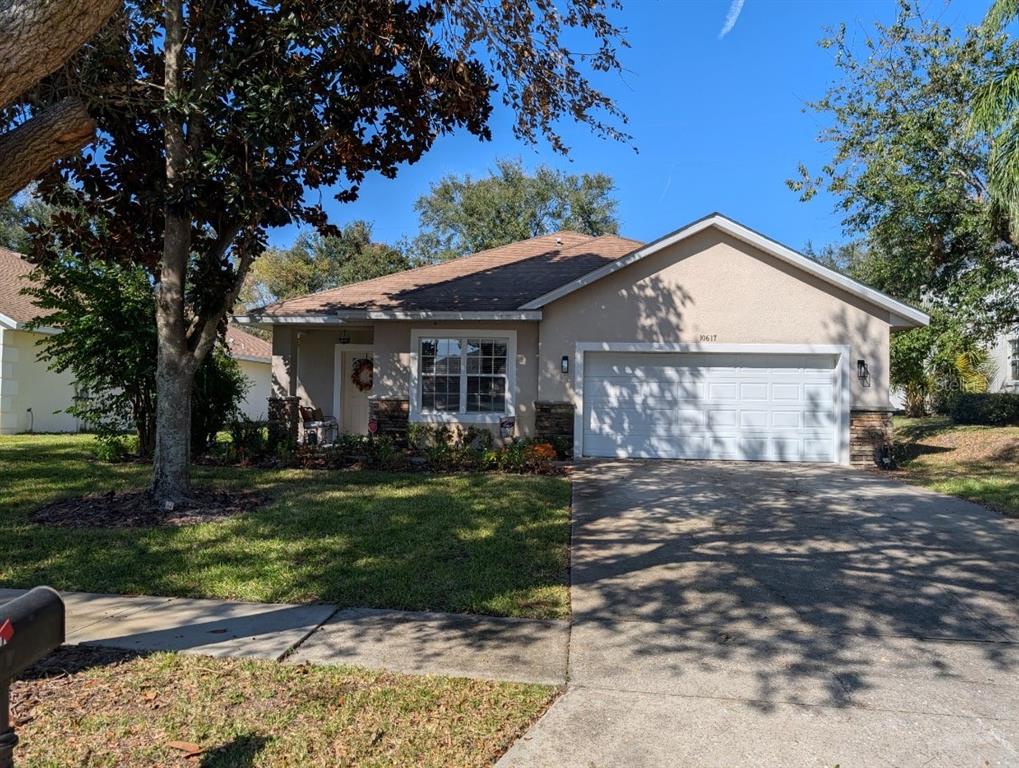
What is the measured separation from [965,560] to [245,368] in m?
25.1

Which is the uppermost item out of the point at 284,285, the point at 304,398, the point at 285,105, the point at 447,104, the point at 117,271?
the point at 284,285

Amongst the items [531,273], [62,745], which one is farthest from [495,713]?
[531,273]

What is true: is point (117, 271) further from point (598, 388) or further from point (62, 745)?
point (62, 745)

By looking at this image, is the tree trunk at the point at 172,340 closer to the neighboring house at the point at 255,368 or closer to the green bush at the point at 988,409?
the neighboring house at the point at 255,368

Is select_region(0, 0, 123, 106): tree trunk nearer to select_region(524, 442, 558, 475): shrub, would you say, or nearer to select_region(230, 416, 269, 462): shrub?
select_region(524, 442, 558, 475): shrub

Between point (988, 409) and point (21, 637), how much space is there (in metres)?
21.4

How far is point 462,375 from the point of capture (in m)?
13.7

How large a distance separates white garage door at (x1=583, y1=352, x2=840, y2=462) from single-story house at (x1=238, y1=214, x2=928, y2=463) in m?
0.03

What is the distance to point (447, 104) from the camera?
28.7 feet

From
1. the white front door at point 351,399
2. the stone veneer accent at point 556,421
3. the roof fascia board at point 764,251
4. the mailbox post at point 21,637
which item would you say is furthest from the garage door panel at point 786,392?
the mailbox post at point 21,637

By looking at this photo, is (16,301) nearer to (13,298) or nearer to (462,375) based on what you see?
(13,298)

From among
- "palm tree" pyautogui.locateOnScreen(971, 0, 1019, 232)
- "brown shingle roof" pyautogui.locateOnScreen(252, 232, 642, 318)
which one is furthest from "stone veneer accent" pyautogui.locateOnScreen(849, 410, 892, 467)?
"brown shingle roof" pyautogui.locateOnScreen(252, 232, 642, 318)

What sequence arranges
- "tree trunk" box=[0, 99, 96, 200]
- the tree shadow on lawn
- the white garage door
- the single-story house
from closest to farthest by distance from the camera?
"tree trunk" box=[0, 99, 96, 200]
the tree shadow on lawn
the single-story house
the white garage door

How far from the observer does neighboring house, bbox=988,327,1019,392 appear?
71.5 feet
